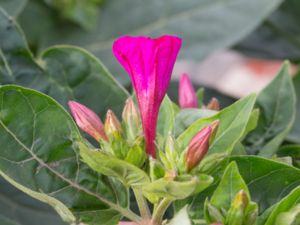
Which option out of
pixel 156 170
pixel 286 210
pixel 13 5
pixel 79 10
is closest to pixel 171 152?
pixel 156 170

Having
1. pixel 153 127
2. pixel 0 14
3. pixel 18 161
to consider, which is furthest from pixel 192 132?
pixel 0 14

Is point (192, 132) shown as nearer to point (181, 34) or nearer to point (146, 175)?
point (146, 175)

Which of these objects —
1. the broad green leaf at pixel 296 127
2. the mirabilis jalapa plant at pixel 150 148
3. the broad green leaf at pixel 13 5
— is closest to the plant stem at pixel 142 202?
the mirabilis jalapa plant at pixel 150 148

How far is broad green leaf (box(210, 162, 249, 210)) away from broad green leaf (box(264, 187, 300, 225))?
0.12 feet

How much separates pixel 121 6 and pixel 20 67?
63 cm

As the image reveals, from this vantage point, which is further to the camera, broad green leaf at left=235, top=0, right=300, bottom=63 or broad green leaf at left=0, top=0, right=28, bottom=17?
broad green leaf at left=235, top=0, right=300, bottom=63

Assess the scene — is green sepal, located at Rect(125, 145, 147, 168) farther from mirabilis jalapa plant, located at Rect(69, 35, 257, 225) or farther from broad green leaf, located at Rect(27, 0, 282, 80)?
broad green leaf, located at Rect(27, 0, 282, 80)

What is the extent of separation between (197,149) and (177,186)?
0.05 m

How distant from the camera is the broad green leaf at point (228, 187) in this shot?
0.66 m

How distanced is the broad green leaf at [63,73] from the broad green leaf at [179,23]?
1.57 ft

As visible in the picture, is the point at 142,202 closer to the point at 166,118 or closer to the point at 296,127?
the point at 166,118

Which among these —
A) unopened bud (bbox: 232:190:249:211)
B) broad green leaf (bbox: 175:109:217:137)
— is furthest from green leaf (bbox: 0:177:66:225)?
unopened bud (bbox: 232:190:249:211)

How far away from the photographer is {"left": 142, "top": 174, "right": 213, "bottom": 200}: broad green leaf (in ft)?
2.02

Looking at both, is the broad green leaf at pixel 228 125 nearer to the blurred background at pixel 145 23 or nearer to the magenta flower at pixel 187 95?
the magenta flower at pixel 187 95
